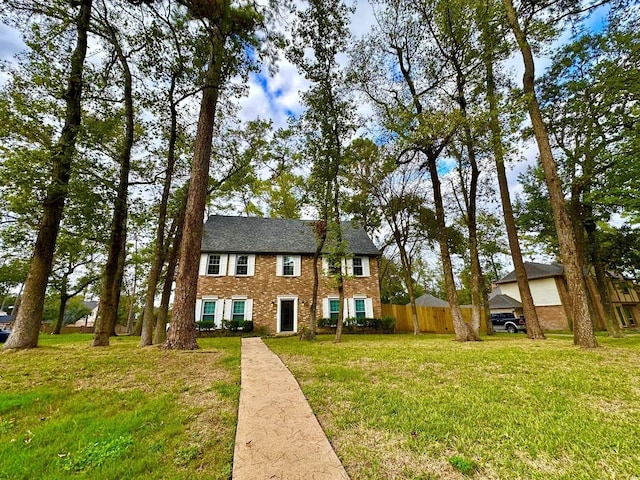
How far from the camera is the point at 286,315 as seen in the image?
51.1 ft

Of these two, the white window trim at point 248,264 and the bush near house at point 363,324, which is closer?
the white window trim at point 248,264

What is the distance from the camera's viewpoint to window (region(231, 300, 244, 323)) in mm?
14656

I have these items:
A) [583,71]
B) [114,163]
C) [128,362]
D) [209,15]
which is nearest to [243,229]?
[114,163]

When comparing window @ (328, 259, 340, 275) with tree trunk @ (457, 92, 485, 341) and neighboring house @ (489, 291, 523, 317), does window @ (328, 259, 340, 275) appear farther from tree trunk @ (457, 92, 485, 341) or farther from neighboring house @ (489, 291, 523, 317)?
neighboring house @ (489, 291, 523, 317)

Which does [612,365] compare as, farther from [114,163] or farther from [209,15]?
[114,163]

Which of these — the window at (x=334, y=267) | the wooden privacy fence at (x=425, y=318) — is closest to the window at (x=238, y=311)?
the window at (x=334, y=267)

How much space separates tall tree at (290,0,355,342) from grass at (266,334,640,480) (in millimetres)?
6165

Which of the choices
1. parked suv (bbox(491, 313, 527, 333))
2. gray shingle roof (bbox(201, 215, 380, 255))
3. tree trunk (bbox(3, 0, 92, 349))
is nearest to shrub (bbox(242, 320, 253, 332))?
gray shingle roof (bbox(201, 215, 380, 255))

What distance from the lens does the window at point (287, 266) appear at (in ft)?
53.1

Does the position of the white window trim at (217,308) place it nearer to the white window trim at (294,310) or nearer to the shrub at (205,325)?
the shrub at (205,325)

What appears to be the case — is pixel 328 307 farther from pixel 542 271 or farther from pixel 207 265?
pixel 542 271

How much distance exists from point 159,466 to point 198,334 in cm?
Result: 1301

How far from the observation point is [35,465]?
2.06 metres

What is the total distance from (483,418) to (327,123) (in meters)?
11.0
